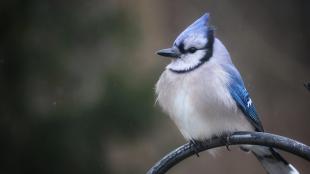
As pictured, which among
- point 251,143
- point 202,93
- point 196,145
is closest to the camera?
point 251,143

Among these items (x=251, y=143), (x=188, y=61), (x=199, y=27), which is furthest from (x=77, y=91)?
(x=251, y=143)

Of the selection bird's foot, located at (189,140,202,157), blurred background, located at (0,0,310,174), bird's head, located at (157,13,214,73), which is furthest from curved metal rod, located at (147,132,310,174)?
blurred background, located at (0,0,310,174)

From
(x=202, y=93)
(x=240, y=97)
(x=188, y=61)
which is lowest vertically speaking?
(x=240, y=97)

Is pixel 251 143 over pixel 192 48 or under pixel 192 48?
under

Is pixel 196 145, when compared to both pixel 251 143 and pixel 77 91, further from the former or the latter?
pixel 77 91

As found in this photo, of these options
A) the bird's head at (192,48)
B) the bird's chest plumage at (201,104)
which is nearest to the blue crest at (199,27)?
the bird's head at (192,48)

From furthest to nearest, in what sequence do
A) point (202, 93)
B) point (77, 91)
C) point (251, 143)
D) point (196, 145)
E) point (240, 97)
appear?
point (77, 91), point (240, 97), point (202, 93), point (196, 145), point (251, 143)

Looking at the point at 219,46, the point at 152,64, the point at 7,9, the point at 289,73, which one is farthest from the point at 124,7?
the point at 289,73

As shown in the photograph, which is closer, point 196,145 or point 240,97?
point 196,145

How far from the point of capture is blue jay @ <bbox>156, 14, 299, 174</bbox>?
2.14 meters

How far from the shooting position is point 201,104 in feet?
7.09

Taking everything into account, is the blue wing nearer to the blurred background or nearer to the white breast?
the white breast

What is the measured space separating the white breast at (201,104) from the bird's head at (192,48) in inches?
1.0

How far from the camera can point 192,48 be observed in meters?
2.16
